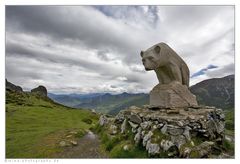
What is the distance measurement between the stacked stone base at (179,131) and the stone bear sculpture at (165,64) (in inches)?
132

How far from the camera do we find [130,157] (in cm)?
1464

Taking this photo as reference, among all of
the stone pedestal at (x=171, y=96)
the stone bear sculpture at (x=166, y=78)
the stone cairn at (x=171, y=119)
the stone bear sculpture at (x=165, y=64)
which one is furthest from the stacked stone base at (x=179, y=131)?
the stone bear sculpture at (x=165, y=64)

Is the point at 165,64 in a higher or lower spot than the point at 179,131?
higher

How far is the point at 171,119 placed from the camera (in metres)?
14.9

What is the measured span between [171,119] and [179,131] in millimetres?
937

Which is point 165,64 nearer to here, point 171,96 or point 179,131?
point 171,96

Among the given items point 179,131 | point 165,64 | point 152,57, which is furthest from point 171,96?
point 179,131

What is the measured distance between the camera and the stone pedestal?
59.3 ft

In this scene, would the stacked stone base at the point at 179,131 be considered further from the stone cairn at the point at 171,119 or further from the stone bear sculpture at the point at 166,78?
the stone bear sculpture at the point at 166,78

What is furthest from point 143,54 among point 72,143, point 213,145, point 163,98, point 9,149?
point 9,149

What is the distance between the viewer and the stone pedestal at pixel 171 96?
1808 centimetres

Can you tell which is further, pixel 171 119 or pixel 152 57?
pixel 152 57
